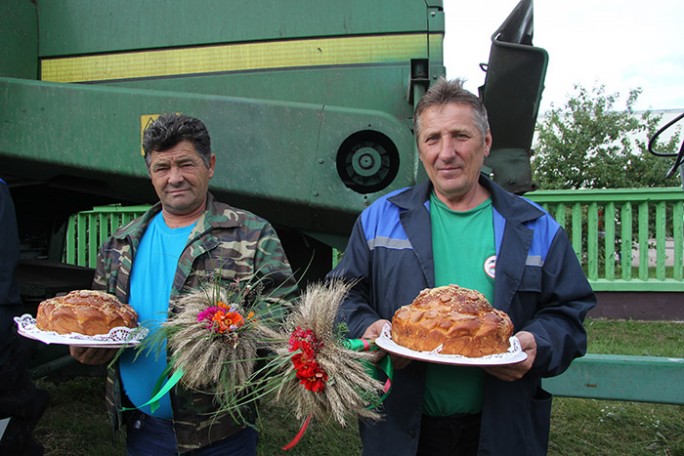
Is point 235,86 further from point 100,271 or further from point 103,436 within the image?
point 103,436

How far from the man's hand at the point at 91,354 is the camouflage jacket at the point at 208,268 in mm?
Result: 102

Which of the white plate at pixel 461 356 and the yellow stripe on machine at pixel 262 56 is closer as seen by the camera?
the white plate at pixel 461 356

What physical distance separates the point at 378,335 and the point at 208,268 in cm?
64

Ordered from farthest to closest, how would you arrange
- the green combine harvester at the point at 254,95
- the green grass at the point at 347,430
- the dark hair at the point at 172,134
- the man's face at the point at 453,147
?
the green grass at the point at 347,430 < the green combine harvester at the point at 254,95 < the dark hair at the point at 172,134 < the man's face at the point at 453,147

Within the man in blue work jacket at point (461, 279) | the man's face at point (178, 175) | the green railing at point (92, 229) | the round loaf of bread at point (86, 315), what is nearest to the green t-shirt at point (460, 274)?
the man in blue work jacket at point (461, 279)

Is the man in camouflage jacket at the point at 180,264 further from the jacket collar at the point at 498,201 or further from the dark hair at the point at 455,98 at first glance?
the dark hair at the point at 455,98

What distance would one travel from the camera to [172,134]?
201 cm

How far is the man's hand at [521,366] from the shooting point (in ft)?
5.06

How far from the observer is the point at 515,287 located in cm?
171

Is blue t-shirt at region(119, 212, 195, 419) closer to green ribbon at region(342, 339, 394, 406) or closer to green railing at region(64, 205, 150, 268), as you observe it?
green ribbon at region(342, 339, 394, 406)

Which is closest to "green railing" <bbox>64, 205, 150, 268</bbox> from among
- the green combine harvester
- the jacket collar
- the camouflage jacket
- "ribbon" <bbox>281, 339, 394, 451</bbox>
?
the green combine harvester

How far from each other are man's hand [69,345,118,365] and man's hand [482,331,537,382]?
3.97ft

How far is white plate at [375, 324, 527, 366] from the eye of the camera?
1.44 m

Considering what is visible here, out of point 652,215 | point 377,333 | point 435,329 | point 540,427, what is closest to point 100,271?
point 377,333
